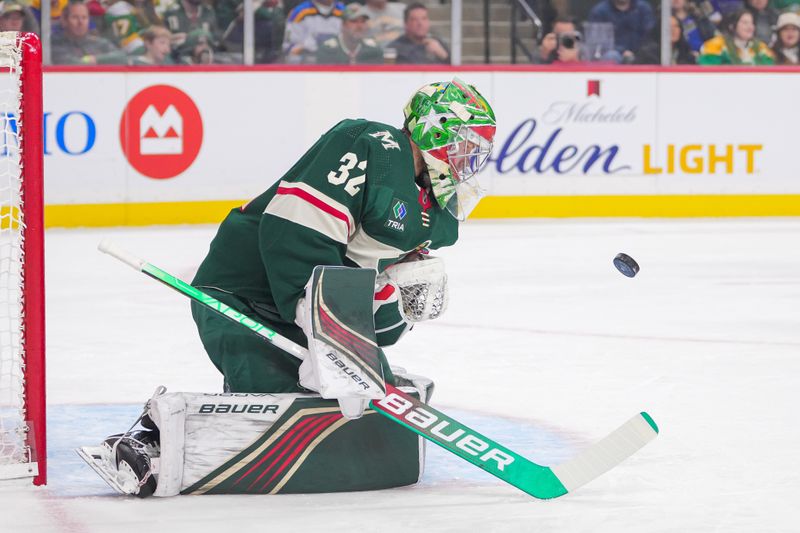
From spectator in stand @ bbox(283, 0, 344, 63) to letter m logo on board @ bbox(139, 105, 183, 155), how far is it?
29.1 inches

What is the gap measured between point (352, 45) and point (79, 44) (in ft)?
4.79

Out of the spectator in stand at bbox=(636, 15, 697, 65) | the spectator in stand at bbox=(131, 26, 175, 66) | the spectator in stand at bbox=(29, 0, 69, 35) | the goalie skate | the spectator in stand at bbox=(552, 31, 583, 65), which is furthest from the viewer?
the spectator in stand at bbox=(636, 15, 697, 65)

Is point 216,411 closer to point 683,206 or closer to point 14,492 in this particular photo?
point 14,492

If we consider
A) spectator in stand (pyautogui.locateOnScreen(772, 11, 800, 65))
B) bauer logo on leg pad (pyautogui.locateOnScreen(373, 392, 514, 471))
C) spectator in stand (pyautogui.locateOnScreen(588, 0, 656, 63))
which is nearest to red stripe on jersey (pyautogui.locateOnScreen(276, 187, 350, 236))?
bauer logo on leg pad (pyautogui.locateOnScreen(373, 392, 514, 471))

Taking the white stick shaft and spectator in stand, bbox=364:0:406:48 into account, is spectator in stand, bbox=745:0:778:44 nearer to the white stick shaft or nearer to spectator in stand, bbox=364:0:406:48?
spectator in stand, bbox=364:0:406:48

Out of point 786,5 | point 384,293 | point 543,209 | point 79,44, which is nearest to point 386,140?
point 384,293

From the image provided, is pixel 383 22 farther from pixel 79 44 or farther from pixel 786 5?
pixel 786 5

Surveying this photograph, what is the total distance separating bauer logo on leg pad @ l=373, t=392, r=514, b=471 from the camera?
2.51m

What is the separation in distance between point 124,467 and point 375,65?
545 centimetres

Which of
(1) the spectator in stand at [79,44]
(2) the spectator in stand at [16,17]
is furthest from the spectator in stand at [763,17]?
(2) the spectator in stand at [16,17]

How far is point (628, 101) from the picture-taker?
317 inches

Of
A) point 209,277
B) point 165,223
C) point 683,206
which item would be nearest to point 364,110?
point 165,223

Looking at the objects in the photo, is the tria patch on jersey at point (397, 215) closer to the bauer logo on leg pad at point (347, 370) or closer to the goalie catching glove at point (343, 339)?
the goalie catching glove at point (343, 339)

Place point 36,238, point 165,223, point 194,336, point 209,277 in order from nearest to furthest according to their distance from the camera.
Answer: point 36,238, point 209,277, point 194,336, point 165,223
